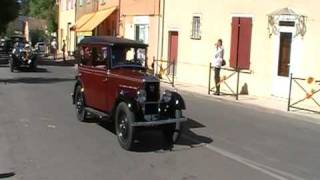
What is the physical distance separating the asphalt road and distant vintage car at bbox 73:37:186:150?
38 cm

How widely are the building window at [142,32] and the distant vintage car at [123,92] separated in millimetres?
18697

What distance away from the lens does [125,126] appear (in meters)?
11.1

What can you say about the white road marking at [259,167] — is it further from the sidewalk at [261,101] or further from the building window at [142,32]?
the building window at [142,32]

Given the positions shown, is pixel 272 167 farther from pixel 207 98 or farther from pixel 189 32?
pixel 189 32

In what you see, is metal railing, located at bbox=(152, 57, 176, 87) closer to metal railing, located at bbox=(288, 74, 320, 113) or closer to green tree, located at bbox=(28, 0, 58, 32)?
metal railing, located at bbox=(288, 74, 320, 113)

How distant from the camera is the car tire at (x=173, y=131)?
11219 mm

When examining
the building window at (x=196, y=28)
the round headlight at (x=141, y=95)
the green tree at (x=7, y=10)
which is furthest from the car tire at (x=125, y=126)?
the green tree at (x=7, y=10)

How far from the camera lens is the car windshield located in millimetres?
12422

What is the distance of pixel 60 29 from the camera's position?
2702 inches

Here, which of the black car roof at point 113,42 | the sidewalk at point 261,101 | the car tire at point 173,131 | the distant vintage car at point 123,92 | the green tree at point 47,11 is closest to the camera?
the distant vintage car at point 123,92

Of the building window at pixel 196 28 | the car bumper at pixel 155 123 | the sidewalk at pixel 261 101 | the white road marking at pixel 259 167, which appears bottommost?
the sidewalk at pixel 261 101

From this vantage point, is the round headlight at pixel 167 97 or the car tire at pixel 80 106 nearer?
the round headlight at pixel 167 97

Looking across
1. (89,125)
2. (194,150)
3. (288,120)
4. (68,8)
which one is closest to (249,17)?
(288,120)

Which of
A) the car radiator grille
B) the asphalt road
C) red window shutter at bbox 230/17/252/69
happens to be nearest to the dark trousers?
red window shutter at bbox 230/17/252/69
